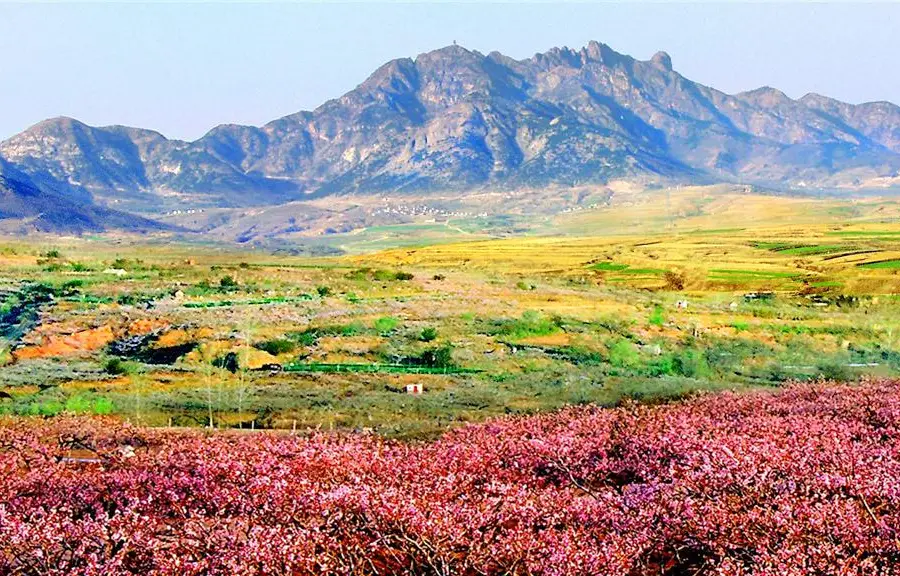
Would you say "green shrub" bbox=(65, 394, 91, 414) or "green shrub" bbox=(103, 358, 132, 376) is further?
"green shrub" bbox=(103, 358, 132, 376)

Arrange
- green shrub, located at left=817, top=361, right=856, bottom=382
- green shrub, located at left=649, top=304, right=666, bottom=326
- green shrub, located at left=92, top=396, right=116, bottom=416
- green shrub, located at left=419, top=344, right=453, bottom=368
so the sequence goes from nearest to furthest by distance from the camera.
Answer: green shrub, located at left=92, top=396, right=116, bottom=416 < green shrub, located at left=817, top=361, right=856, bottom=382 < green shrub, located at left=419, top=344, right=453, bottom=368 < green shrub, located at left=649, top=304, right=666, bottom=326

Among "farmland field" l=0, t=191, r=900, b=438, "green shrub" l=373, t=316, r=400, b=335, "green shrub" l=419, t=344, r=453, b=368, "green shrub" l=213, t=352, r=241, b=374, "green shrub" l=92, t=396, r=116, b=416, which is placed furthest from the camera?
"green shrub" l=373, t=316, r=400, b=335

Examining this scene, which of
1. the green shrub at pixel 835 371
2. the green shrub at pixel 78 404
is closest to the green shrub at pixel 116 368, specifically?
the green shrub at pixel 78 404

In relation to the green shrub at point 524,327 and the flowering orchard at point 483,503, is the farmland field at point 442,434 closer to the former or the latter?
the flowering orchard at point 483,503

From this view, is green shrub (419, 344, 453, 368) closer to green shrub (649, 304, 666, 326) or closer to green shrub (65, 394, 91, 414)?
green shrub (65, 394, 91, 414)

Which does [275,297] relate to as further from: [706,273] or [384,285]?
[706,273]

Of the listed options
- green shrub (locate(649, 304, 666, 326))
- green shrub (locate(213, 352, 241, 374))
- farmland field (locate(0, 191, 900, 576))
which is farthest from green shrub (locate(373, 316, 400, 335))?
green shrub (locate(649, 304, 666, 326))

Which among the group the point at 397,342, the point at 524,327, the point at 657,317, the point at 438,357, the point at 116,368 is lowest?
the point at 657,317

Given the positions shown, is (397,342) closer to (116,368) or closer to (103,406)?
(116,368)

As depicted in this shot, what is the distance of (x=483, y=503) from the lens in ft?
29.3

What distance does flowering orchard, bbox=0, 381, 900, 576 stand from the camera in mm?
8047

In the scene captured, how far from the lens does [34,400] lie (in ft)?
82.9

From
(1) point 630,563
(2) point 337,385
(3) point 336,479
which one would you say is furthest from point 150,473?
(2) point 337,385

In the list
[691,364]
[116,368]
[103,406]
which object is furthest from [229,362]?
[691,364]
